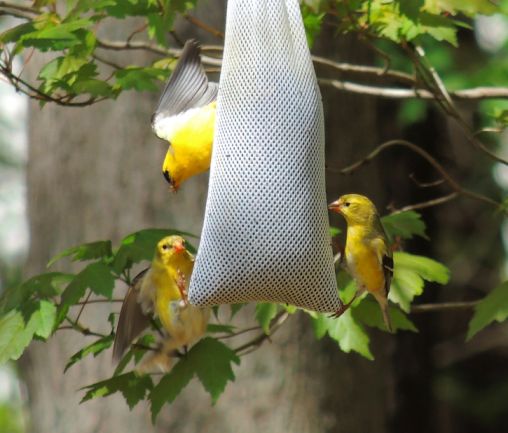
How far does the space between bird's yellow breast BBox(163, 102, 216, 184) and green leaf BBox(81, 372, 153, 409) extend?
67cm

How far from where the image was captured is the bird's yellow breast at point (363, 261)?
328 cm

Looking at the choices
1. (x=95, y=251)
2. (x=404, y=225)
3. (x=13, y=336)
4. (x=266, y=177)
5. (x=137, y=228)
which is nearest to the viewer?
(x=266, y=177)

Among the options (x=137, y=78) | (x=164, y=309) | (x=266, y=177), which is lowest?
(x=164, y=309)

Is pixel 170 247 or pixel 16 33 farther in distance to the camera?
pixel 16 33

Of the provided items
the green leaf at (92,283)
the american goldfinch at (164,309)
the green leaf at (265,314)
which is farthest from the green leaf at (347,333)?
the green leaf at (92,283)

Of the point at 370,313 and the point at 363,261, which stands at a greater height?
the point at 363,261

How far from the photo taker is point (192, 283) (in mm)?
3082

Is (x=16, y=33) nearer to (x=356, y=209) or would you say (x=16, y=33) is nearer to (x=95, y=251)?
(x=95, y=251)

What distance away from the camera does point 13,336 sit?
3.21 metres

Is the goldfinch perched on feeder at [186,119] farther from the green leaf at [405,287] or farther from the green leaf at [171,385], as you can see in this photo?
the green leaf at [405,287]

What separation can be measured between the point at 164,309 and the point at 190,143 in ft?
1.87

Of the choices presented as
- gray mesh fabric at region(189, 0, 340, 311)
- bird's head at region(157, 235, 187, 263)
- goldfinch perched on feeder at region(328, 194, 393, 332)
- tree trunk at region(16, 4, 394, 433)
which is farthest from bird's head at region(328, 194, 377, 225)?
tree trunk at region(16, 4, 394, 433)

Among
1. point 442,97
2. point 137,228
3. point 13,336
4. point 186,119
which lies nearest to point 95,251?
point 13,336

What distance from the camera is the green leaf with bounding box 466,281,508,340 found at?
3274mm
